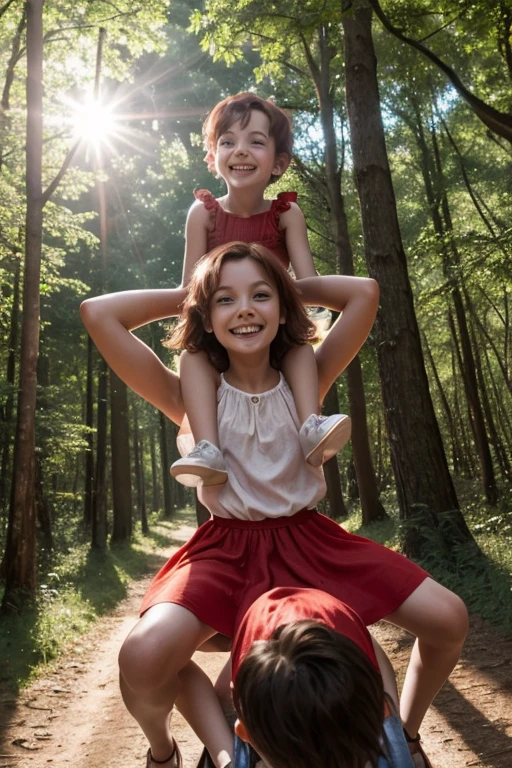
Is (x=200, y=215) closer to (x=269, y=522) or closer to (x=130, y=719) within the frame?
(x=269, y=522)

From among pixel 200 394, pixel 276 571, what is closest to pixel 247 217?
pixel 200 394

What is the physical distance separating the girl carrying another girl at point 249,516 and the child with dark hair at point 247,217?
0.06 meters

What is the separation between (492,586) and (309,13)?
593 centimetres

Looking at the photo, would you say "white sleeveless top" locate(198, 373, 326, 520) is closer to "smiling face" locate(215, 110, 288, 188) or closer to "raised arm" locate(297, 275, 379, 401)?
"raised arm" locate(297, 275, 379, 401)

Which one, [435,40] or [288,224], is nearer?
[288,224]

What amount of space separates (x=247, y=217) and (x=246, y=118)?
1.29ft

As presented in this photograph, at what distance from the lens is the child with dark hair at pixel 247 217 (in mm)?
2459

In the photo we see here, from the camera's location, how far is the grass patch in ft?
22.9

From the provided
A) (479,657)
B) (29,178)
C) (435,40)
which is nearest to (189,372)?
(479,657)

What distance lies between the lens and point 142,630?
197 centimetres

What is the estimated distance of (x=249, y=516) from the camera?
2.29 meters

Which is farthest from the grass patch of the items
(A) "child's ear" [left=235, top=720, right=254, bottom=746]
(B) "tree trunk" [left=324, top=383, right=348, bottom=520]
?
(A) "child's ear" [left=235, top=720, right=254, bottom=746]

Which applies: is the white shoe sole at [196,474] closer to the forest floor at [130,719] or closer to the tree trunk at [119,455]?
the forest floor at [130,719]

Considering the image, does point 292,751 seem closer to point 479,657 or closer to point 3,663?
point 479,657
